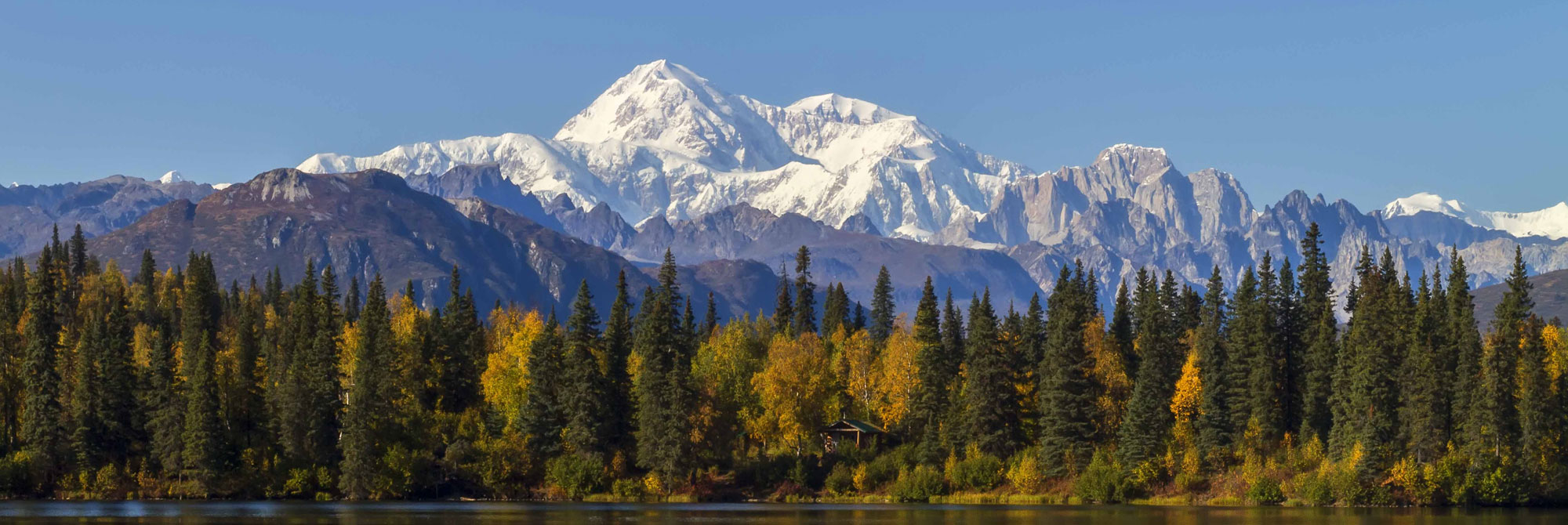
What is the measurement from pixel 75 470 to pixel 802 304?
265 ft

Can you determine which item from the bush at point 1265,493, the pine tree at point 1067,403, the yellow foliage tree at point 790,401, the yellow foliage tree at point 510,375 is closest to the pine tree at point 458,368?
the yellow foliage tree at point 510,375

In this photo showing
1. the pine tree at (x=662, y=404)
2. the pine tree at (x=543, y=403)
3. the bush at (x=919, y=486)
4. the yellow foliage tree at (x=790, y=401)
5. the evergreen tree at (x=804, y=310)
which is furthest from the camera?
the evergreen tree at (x=804, y=310)

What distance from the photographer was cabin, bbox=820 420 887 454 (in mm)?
143000

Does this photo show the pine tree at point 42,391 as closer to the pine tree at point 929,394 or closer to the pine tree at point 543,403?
the pine tree at point 543,403

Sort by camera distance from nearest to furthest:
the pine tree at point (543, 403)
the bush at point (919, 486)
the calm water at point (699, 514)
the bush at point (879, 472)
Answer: the calm water at point (699, 514) → the bush at point (919, 486) → the pine tree at point (543, 403) → the bush at point (879, 472)

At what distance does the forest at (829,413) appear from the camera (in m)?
127

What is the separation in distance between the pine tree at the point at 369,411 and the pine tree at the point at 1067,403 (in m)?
49.1

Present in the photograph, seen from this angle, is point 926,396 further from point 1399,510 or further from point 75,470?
point 75,470

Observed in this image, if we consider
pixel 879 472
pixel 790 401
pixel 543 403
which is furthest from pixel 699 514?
pixel 790 401

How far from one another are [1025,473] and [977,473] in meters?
3.76

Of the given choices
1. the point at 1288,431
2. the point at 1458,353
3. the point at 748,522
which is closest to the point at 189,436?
the point at 748,522

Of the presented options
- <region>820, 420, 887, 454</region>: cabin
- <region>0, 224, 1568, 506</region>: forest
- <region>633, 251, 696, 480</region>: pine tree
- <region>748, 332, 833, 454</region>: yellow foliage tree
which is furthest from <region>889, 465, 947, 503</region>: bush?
<region>633, 251, 696, 480</region>: pine tree

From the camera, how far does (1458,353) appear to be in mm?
131250

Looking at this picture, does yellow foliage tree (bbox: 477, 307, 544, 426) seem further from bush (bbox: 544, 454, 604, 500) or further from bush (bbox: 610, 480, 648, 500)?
bush (bbox: 610, 480, 648, 500)
